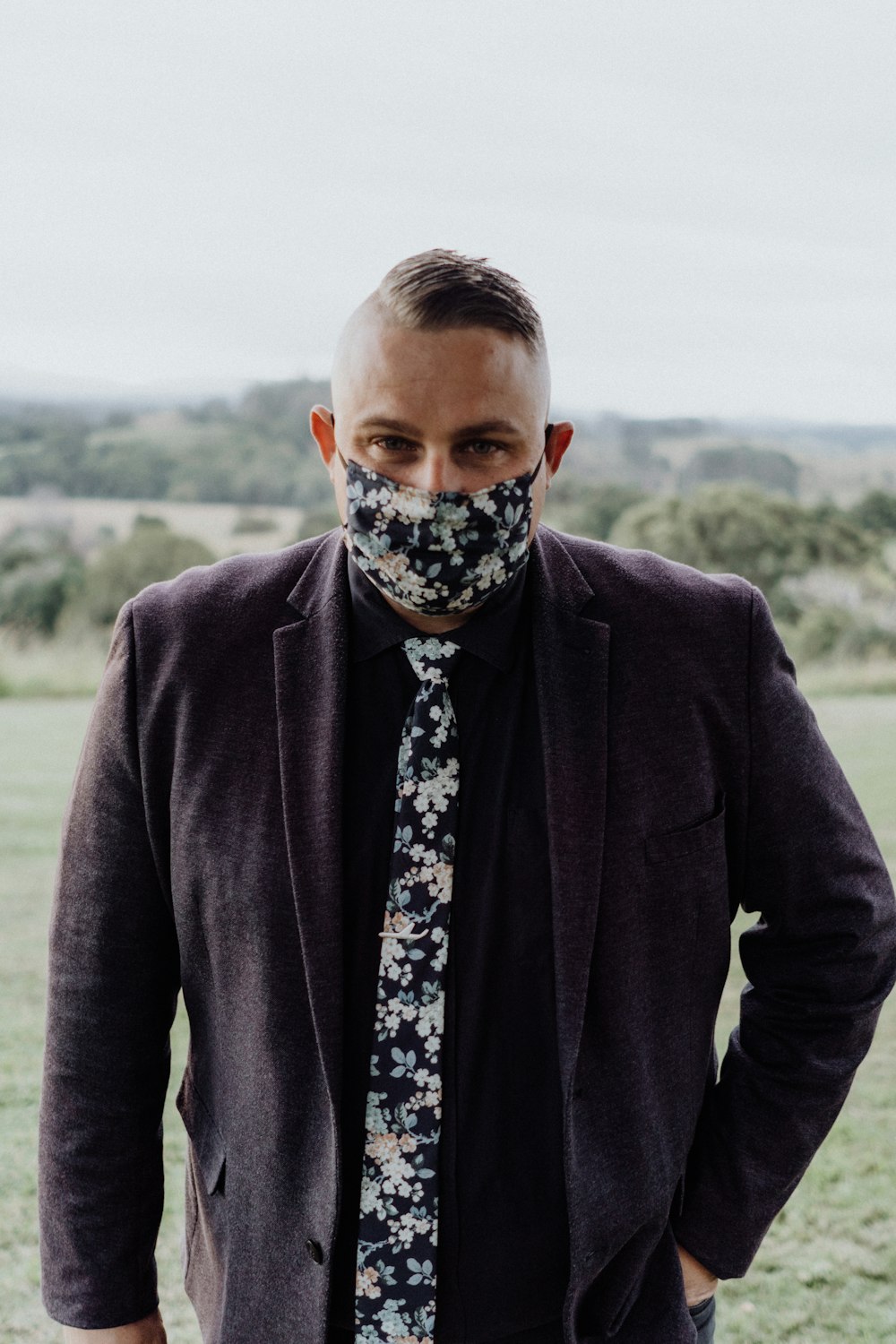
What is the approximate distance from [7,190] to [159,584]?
3020mm

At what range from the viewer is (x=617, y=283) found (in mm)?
4098

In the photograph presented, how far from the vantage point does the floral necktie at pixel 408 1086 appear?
4.13 ft

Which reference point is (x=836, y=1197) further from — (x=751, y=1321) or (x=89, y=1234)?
(x=89, y=1234)

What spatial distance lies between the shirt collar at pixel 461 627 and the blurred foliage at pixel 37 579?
3.63 meters

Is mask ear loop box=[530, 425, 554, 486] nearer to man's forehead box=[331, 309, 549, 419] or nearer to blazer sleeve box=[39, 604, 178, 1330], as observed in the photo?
man's forehead box=[331, 309, 549, 419]

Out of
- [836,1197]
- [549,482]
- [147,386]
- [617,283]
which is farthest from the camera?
[147,386]

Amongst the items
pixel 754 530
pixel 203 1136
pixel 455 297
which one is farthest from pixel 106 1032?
pixel 754 530

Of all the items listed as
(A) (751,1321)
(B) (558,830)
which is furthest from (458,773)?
(A) (751,1321)

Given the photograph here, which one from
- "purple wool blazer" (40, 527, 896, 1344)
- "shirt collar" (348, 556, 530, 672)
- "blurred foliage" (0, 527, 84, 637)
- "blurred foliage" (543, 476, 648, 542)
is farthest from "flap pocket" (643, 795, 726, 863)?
"blurred foliage" (0, 527, 84, 637)

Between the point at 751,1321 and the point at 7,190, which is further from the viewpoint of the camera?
the point at 7,190

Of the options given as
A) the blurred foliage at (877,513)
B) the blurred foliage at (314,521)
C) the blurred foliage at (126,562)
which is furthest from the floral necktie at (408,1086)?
the blurred foliage at (877,513)

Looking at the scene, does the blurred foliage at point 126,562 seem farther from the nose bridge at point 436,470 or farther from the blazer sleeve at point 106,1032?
the nose bridge at point 436,470

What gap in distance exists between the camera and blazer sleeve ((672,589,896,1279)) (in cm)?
136

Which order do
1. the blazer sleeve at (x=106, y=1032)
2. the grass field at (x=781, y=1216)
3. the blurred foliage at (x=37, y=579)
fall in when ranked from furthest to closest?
the blurred foliage at (x=37, y=579) → the grass field at (x=781, y=1216) → the blazer sleeve at (x=106, y=1032)
